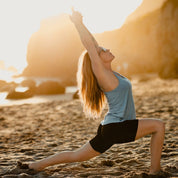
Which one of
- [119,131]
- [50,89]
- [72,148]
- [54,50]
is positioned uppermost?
[54,50]

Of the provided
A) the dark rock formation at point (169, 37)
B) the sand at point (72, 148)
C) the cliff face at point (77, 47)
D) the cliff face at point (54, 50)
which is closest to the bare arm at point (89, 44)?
the sand at point (72, 148)

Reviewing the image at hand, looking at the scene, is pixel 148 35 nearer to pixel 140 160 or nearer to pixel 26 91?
pixel 26 91

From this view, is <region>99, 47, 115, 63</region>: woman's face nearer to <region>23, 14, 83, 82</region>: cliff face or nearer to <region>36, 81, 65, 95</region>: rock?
<region>36, 81, 65, 95</region>: rock

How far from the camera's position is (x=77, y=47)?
8275cm

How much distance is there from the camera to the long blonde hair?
281 centimetres

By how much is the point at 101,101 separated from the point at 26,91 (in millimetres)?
13223

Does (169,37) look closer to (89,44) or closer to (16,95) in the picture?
(16,95)

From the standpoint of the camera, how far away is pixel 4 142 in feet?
16.6

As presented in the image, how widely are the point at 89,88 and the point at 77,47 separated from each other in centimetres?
8097

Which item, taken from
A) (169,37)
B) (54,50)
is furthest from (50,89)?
(54,50)

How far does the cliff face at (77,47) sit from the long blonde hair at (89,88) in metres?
45.6

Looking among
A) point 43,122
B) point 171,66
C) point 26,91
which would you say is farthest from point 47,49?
point 43,122

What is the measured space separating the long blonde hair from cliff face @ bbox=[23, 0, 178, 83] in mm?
45641

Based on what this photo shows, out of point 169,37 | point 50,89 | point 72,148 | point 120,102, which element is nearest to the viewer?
point 120,102
